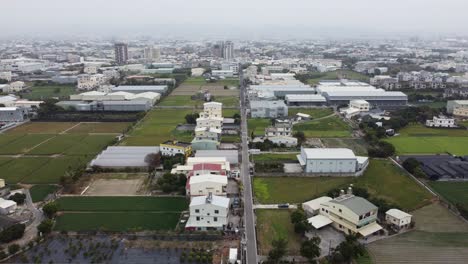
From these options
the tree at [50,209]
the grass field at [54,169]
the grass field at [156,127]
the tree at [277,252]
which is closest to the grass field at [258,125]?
the grass field at [156,127]

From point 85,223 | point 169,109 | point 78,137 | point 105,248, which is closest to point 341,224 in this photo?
point 105,248

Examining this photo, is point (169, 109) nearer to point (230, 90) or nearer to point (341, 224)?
point (230, 90)

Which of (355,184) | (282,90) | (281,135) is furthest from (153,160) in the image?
(282,90)

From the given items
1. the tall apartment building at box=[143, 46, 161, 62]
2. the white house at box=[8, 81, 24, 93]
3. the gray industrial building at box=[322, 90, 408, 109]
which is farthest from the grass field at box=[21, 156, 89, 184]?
the tall apartment building at box=[143, 46, 161, 62]

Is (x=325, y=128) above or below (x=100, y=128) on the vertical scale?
above

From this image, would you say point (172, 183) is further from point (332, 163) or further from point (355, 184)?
point (355, 184)

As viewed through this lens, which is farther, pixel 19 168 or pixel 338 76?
pixel 338 76
